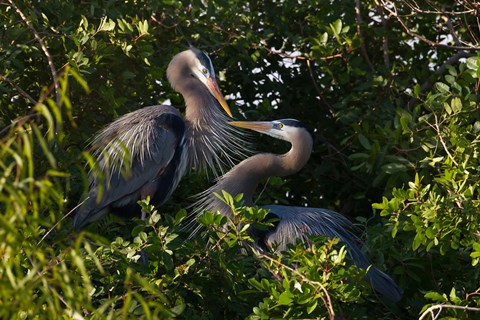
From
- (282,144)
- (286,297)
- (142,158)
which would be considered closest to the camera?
(286,297)

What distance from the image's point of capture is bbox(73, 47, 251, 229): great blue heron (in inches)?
222

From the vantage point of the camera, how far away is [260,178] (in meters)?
6.04

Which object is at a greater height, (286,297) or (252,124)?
(252,124)

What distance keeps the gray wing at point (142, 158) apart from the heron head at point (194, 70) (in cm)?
21

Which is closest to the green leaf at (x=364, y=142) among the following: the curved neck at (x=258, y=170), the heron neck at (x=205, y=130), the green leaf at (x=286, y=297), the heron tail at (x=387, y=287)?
the curved neck at (x=258, y=170)

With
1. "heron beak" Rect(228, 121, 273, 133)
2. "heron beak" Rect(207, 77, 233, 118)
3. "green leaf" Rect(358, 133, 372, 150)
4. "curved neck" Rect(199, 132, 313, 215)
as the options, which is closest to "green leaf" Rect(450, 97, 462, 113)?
"green leaf" Rect(358, 133, 372, 150)

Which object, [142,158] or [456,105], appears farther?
[142,158]

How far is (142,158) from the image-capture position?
228 inches

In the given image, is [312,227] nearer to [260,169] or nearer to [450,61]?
[260,169]

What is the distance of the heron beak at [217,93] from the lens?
19.7 feet

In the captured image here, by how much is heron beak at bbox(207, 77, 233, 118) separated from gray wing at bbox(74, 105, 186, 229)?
0.83 ft

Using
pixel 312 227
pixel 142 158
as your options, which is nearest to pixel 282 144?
pixel 312 227

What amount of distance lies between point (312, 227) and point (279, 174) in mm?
459

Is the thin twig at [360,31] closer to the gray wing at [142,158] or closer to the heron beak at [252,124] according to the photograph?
the heron beak at [252,124]
